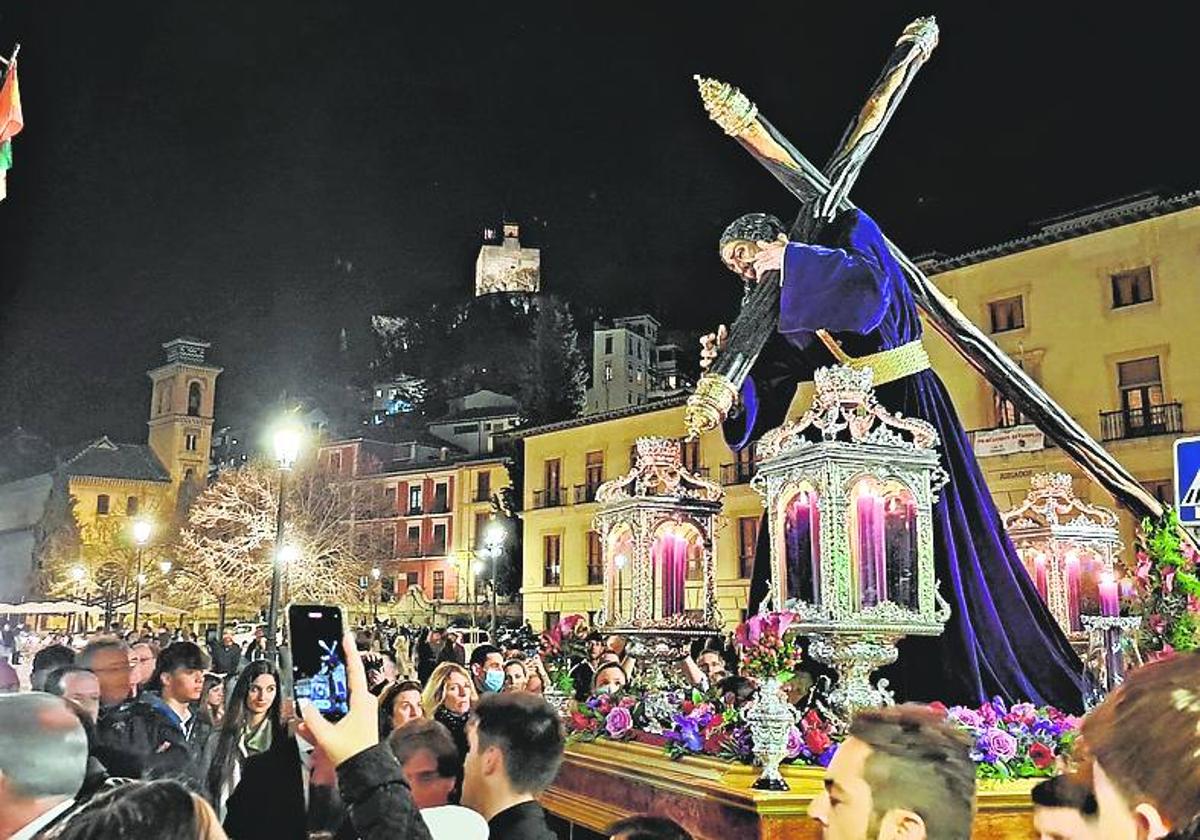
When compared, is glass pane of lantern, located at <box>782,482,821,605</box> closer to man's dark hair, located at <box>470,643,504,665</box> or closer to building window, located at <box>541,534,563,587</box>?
man's dark hair, located at <box>470,643,504,665</box>

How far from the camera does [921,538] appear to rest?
7.45 m

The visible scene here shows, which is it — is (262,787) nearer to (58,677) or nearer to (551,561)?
(58,677)

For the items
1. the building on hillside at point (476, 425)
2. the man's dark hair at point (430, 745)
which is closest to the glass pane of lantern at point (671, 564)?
the man's dark hair at point (430, 745)

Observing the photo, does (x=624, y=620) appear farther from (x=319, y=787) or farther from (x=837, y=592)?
(x=319, y=787)

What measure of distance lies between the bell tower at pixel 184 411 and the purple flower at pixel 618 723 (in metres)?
82.0

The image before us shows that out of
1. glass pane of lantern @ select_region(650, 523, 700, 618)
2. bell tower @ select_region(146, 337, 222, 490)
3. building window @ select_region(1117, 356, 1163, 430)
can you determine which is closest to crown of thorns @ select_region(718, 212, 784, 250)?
glass pane of lantern @ select_region(650, 523, 700, 618)

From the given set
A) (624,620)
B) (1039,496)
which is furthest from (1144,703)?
(1039,496)

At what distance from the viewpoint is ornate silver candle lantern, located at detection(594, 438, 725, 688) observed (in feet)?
32.1

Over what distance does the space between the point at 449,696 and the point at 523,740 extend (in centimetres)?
285

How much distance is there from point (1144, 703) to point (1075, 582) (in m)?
11.5

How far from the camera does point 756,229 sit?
8547 millimetres

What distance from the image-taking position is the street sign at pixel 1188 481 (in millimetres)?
5312

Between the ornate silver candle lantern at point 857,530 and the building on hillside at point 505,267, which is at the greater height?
the building on hillside at point 505,267

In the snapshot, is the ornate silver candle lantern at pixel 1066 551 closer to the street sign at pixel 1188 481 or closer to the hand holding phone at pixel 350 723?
the street sign at pixel 1188 481
